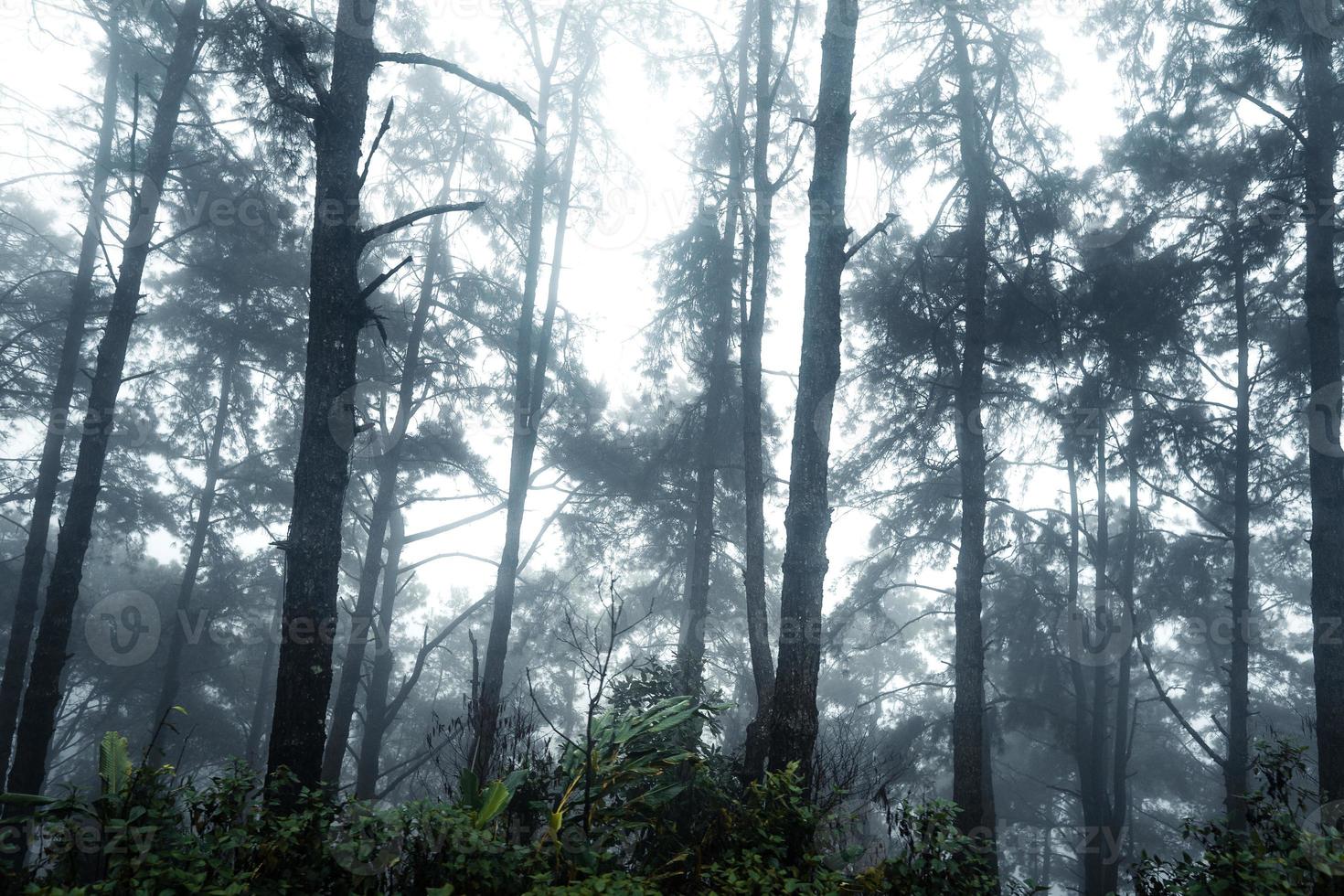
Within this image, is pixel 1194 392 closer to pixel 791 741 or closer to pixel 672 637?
pixel 791 741

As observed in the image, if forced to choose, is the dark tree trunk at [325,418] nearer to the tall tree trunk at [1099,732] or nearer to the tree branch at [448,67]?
the tree branch at [448,67]

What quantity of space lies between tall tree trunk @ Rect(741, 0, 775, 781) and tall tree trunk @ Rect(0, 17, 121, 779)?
8701mm

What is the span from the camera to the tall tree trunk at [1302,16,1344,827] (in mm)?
7539

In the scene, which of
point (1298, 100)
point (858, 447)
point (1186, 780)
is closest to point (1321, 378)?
point (1298, 100)

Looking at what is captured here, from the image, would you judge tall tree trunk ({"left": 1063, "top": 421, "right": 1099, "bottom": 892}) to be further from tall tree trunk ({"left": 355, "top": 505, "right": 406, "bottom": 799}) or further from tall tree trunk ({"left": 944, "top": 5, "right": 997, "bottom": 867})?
tall tree trunk ({"left": 355, "top": 505, "right": 406, "bottom": 799})

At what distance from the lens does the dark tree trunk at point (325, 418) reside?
4652mm

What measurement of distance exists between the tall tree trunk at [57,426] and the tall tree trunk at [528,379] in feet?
19.0

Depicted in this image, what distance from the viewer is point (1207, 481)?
38.7 feet

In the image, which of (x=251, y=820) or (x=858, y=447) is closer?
(x=251, y=820)

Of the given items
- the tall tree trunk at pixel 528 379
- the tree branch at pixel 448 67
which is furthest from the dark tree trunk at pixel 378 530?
the tree branch at pixel 448 67

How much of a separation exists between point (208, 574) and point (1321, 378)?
68.4 feet

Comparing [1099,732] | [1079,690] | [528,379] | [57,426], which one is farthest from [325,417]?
[1079,690]

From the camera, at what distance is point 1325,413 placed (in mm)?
8055

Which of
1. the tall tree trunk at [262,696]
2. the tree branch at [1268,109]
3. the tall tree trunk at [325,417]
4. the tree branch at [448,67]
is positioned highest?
the tree branch at [1268,109]
